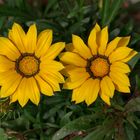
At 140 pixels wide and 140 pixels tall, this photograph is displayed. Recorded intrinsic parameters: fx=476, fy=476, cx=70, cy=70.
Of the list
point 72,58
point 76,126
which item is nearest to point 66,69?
point 72,58

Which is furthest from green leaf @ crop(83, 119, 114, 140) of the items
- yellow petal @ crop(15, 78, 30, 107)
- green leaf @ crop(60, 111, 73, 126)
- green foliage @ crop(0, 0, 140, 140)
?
yellow petal @ crop(15, 78, 30, 107)

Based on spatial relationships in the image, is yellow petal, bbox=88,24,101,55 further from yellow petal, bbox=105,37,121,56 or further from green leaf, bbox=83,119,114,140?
green leaf, bbox=83,119,114,140

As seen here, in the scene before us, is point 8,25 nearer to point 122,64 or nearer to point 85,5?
point 85,5

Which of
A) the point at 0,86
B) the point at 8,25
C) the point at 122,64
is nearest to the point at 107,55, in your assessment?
the point at 122,64

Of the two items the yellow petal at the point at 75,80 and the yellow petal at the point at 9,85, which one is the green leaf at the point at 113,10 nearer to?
the yellow petal at the point at 75,80

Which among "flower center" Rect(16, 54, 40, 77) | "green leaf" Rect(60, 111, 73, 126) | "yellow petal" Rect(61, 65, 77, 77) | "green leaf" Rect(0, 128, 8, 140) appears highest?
"flower center" Rect(16, 54, 40, 77)

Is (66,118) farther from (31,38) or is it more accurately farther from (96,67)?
(31,38)
